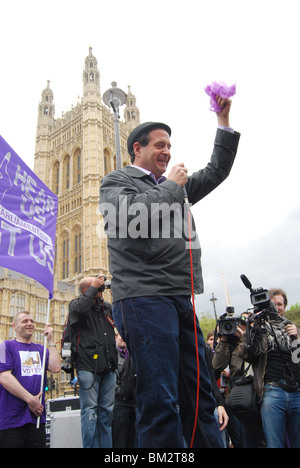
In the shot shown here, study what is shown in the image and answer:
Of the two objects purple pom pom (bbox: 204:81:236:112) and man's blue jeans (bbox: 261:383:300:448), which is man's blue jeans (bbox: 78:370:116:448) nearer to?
man's blue jeans (bbox: 261:383:300:448)

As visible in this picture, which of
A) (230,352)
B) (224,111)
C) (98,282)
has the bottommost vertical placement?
(230,352)

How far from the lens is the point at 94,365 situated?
3.90 metres

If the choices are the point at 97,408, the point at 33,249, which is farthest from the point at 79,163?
the point at 97,408

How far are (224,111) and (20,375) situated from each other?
126 inches

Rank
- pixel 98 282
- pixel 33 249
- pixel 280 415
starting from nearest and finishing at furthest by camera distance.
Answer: pixel 280 415
pixel 98 282
pixel 33 249

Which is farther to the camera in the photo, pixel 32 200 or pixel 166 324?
pixel 32 200

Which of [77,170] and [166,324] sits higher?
[77,170]

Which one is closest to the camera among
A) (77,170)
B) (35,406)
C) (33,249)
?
(35,406)

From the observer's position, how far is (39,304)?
33.7m

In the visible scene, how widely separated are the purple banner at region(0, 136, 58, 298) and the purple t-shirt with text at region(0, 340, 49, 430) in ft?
2.54

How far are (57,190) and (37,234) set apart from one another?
46.1m

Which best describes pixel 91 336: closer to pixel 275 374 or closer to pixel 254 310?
pixel 254 310

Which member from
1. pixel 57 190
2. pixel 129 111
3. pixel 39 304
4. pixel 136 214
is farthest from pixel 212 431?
pixel 129 111
